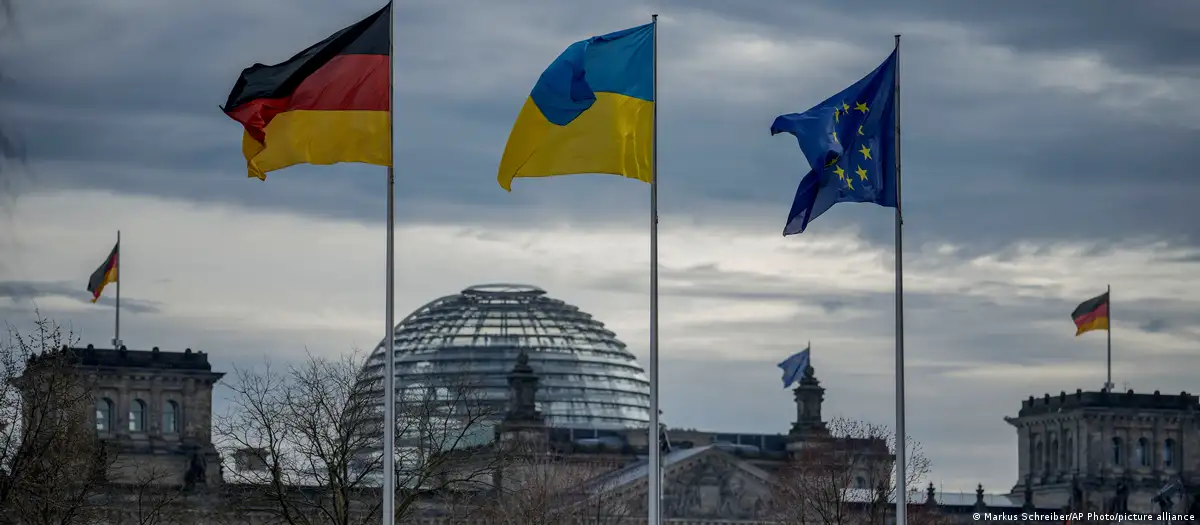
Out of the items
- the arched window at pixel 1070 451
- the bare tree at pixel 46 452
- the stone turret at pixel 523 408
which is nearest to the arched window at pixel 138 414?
the stone turret at pixel 523 408

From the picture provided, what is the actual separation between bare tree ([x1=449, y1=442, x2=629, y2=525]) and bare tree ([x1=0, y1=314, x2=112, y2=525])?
11179mm

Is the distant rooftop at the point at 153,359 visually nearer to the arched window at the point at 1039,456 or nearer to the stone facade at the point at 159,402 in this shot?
the stone facade at the point at 159,402

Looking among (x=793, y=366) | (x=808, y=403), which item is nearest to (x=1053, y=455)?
(x=808, y=403)

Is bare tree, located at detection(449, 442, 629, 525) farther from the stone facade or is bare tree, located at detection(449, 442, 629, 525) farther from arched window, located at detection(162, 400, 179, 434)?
arched window, located at detection(162, 400, 179, 434)

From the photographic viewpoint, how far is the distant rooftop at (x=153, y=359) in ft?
506

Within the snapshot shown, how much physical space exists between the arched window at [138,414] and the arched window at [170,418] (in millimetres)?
1187

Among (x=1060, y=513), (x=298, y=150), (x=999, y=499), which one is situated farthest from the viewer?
(x=999, y=499)

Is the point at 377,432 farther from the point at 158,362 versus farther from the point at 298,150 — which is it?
the point at 158,362

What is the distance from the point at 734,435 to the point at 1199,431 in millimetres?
33347

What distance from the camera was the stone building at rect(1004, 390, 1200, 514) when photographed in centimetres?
17212

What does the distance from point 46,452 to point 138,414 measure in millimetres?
95799

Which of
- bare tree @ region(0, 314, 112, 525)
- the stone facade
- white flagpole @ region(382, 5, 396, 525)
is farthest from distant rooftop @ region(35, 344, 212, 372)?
white flagpole @ region(382, 5, 396, 525)

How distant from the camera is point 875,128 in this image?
47.2 m

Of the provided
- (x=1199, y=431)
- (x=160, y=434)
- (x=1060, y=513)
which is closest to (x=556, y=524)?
(x=160, y=434)
